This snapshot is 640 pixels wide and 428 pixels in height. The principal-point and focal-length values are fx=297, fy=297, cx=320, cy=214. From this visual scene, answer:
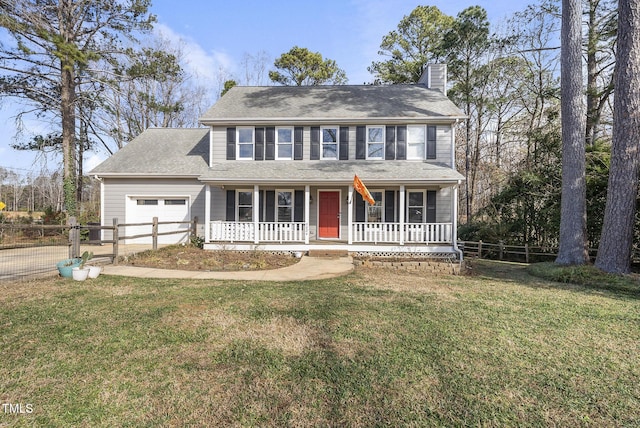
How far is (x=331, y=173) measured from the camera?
11047mm

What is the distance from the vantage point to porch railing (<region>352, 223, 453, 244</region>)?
10.7 metres

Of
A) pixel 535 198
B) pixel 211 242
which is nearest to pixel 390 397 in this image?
pixel 211 242

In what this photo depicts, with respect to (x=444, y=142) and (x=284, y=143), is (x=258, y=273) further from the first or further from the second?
(x=444, y=142)

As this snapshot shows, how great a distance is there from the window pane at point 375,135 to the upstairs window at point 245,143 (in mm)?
4901

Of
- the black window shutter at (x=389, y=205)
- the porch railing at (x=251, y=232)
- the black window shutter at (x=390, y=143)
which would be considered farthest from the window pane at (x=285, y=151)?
the black window shutter at (x=389, y=205)

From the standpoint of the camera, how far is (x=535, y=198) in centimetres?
1230

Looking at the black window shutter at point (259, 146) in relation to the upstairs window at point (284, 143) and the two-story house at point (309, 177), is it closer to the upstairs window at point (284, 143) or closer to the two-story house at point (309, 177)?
the two-story house at point (309, 177)

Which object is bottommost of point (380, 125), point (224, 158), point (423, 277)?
point (423, 277)

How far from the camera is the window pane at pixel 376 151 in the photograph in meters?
12.1

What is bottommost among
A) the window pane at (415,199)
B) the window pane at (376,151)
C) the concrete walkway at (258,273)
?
the concrete walkway at (258,273)

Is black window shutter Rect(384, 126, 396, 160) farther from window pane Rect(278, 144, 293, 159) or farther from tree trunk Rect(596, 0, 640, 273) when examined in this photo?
tree trunk Rect(596, 0, 640, 273)

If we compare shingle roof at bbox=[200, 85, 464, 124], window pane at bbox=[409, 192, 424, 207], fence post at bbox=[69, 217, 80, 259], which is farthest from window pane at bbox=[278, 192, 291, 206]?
fence post at bbox=[69, 217, 80, 259]

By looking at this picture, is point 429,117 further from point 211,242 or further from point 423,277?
point 211,242

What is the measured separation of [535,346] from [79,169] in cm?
2699
